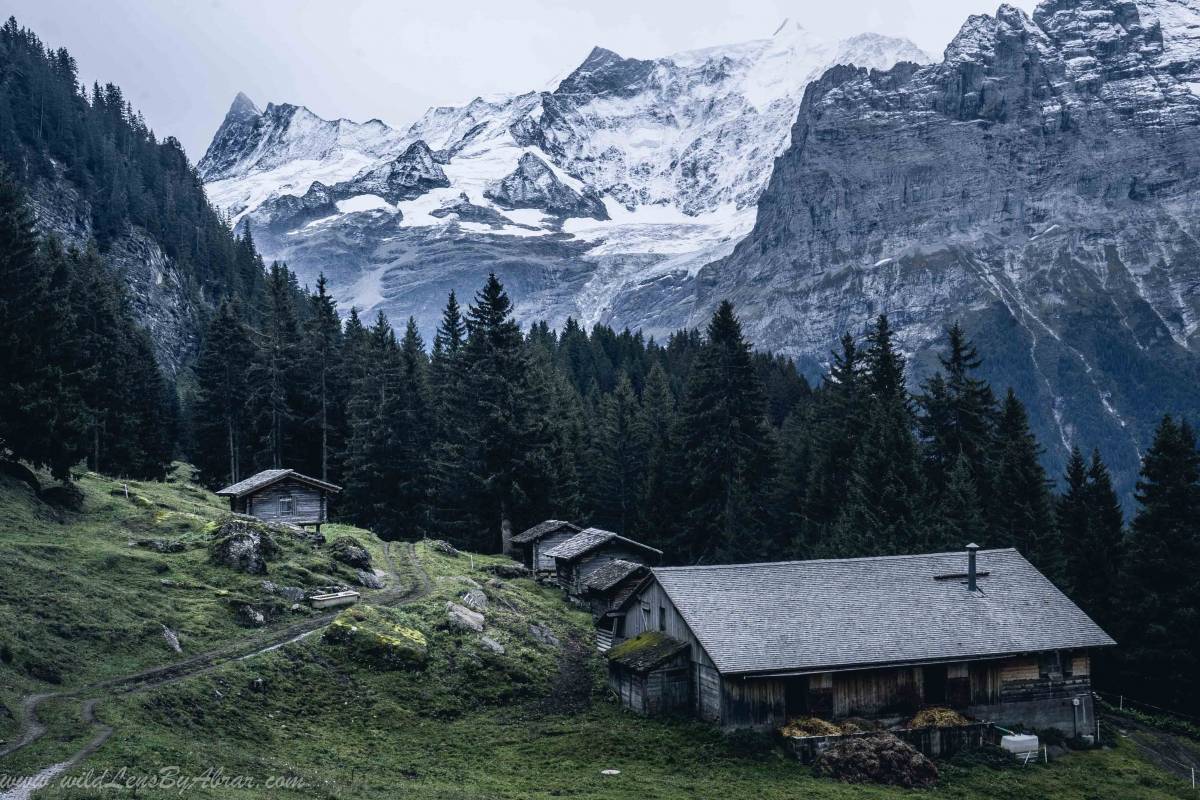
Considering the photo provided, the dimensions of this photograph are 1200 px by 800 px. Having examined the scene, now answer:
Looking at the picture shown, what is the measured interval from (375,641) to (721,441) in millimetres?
Result: 36851

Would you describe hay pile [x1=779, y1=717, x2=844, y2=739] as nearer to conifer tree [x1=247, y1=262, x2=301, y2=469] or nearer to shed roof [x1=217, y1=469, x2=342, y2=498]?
shed roof [x1=217, y1=469, x2=342, y2=498]

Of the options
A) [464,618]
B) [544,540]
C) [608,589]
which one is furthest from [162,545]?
[544,540]

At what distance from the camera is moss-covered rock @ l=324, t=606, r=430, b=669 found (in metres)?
36.9

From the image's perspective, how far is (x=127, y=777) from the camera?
835 inches

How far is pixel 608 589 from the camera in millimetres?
52719

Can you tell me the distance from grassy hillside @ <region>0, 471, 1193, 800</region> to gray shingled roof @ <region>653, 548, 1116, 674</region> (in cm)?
→ 371

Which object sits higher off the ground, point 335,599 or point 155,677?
point 335,599

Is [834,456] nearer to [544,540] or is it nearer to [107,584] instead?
[544,540]

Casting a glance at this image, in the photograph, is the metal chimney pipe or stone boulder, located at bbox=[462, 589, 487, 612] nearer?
the metal chimney pipe

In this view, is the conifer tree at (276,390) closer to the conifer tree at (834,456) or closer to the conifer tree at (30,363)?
the conifer tree at (30,363)

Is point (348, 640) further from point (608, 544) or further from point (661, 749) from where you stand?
point (608, 544)

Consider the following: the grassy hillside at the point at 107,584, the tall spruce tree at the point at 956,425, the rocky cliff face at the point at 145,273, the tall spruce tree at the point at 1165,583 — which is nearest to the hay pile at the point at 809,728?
the grassy hillside at the point at 107,584

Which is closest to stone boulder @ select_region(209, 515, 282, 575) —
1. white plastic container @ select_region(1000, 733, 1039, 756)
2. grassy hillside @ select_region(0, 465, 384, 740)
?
grassy hillside @ select_region(0, 465, 384, 740)

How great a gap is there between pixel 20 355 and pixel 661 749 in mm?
33377
